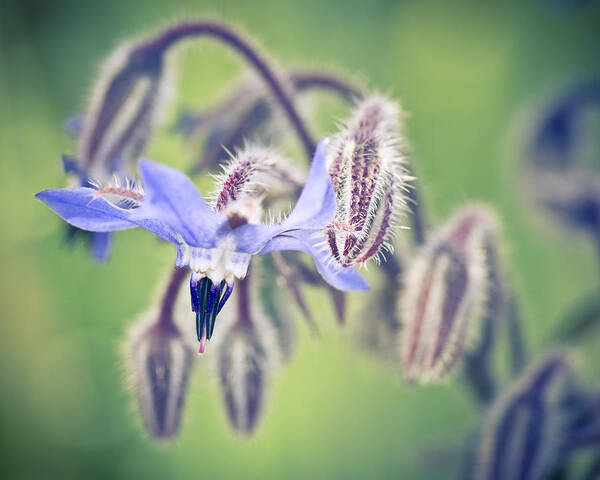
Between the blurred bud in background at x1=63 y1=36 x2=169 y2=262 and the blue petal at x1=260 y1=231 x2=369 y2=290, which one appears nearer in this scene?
the blue petal at x1=260 y1=231 x2=369 y2=290

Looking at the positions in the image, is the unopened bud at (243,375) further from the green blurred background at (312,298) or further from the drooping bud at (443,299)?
the green blurred background at (312,298)

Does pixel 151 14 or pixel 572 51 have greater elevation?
pixel 151 14

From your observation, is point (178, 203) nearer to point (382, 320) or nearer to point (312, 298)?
point (382, 320)

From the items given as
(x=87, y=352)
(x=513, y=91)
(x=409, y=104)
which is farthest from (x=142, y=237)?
(x=513, y=91)

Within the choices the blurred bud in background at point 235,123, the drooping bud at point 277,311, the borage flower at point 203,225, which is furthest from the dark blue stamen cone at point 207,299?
the blurred bud in background at point 235,123

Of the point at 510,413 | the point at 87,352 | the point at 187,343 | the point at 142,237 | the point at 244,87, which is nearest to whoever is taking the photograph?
the point at 187,343

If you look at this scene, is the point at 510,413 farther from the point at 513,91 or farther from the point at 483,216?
the point at 513,91

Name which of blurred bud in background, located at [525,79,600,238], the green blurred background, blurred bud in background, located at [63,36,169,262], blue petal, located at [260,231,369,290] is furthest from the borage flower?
the green blurred background

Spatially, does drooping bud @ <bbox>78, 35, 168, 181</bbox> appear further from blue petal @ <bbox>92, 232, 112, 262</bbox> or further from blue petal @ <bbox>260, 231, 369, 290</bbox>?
blue petal @ <bbox>260, 231, 369, 290</bbox>
